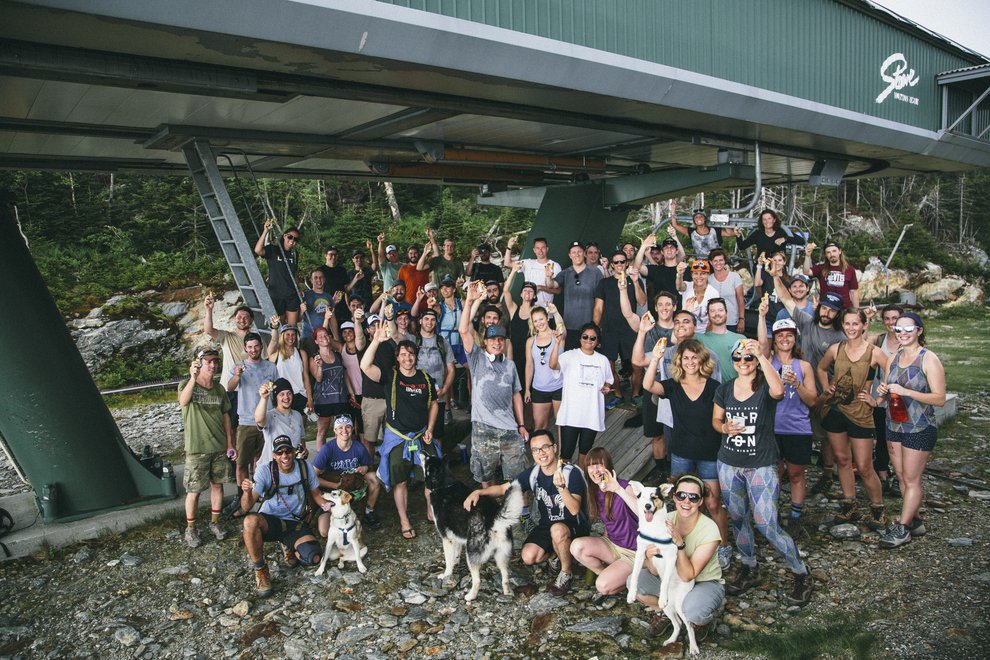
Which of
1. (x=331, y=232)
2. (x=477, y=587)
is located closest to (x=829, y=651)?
(x=477, y=587)

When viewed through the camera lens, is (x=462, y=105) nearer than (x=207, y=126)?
Yes

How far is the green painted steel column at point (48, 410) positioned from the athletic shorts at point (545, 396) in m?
4.51

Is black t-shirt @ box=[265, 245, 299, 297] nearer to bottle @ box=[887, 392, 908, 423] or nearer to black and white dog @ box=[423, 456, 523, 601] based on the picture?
black and white dog @ box=[423, 456, 523, 601]

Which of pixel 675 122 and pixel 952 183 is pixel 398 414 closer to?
pixel 675 122

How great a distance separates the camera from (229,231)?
7562 mm

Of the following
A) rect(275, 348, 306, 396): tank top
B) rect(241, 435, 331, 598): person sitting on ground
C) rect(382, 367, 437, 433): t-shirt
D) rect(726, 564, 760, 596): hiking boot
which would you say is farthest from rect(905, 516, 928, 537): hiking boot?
rect(275, 348, 306, 396): tank top

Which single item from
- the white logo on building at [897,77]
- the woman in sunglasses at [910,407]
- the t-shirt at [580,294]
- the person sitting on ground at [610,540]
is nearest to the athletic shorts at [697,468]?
the person sitting on ground at [610,540]

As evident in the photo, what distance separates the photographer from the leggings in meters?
6.55

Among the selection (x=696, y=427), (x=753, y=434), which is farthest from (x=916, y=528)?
(x=696, y=427)

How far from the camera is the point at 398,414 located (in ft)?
21.6

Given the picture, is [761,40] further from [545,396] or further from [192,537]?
[192,537]

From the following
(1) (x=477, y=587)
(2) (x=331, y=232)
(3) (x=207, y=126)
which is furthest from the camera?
(2) (x=331, y=232)

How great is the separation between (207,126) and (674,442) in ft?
20.1

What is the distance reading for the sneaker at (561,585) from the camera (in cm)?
547
